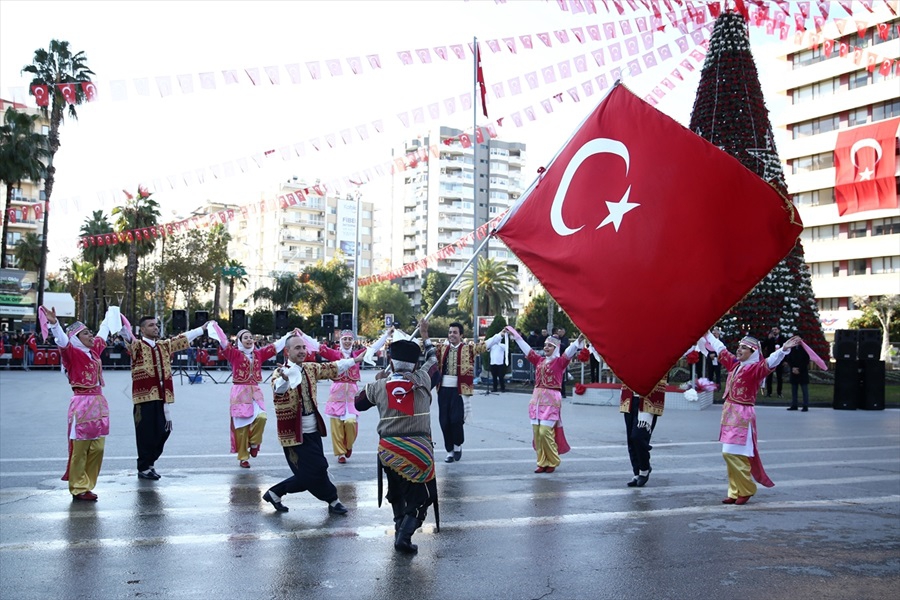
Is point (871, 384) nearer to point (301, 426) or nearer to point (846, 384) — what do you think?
point (846, 384)

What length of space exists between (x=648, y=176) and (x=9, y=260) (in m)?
84.4

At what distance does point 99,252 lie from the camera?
6028 cm

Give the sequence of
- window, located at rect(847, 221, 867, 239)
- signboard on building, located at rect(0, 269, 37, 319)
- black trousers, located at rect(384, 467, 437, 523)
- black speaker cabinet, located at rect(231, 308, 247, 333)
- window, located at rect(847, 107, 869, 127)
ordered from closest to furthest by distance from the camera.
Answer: black trousers, located at rect(384, 467, 437, 523) < black speaker cabinet, located at rect(231, 308, 247, 333) < signboard on building, located at rect(0, 269, 37, 319) < window, located at rect(847, 107, 869, 127) < window, located at rect(847, 221, 867, 239)

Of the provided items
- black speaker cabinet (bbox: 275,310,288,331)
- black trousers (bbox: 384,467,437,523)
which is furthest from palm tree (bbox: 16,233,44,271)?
black trousers (bbox: 384,467,437,523)

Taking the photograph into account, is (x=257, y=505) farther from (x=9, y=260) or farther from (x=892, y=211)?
(x=9, y=260)

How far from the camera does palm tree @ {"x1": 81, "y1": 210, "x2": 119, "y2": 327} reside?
6031 cm

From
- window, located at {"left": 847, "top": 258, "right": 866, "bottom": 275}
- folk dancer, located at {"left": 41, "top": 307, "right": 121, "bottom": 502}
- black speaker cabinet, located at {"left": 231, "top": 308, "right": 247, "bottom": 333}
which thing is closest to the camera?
folk dancer, located at {"left": 41, "top": 307, "right": 121, "bottom": 502}

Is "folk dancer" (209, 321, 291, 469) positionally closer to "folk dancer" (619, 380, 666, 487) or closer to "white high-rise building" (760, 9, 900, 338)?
"folk dancer" (619, 380, 666, 487)

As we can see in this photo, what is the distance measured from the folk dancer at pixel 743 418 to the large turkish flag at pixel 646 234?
3.78 m

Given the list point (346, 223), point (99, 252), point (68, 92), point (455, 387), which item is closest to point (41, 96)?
Answer: point (68, 92)

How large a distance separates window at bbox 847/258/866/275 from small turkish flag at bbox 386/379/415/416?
58.6 metres

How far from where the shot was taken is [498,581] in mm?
5969

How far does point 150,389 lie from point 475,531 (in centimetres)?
481

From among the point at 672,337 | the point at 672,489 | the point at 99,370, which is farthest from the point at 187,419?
the point at 672,337
